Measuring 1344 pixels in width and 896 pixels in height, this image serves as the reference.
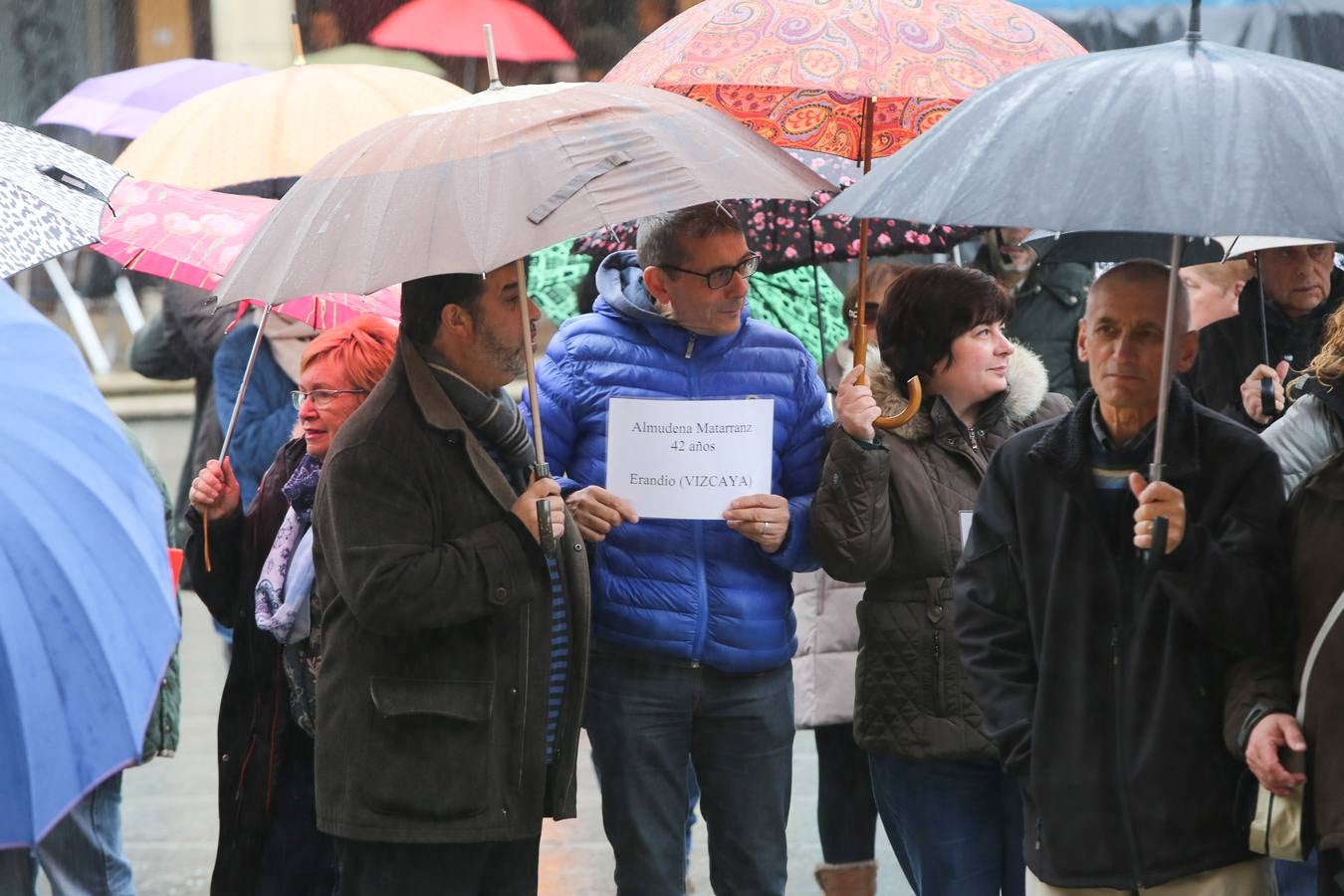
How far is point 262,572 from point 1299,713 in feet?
7.15

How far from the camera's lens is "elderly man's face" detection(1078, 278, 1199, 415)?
11.4 feet

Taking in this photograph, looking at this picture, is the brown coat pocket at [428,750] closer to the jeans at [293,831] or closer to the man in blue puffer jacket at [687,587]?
the man in blue puffer jacket at [687,587]

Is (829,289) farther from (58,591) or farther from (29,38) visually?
(29,38)

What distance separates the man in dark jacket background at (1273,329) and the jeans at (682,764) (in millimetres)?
1917

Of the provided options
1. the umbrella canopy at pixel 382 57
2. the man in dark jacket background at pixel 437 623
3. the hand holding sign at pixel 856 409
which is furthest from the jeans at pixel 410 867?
the umbrella canopy at pixel 382 57

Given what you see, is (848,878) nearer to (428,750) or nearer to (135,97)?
(428,750)

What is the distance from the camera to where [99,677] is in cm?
236

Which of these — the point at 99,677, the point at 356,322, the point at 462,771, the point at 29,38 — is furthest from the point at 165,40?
the point at 99,677

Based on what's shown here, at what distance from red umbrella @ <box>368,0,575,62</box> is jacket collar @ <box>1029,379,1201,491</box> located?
6.20 metres

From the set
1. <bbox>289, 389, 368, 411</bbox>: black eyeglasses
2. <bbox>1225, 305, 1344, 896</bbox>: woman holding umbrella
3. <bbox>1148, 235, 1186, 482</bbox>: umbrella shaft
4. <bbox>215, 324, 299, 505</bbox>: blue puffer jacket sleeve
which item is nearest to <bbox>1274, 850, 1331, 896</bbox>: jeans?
<bbox>1225, 305, 1344, 896</bbox>: woman holding umbrella

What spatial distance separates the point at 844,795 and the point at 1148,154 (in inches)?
112

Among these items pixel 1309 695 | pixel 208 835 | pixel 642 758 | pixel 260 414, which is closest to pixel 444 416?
pixel 642 758

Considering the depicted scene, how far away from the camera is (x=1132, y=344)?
11.4 feet

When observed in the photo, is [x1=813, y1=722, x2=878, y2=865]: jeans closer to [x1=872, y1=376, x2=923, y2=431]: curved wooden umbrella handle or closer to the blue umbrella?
[x1=872, y1=376, x2=923, y2=431]: curved wooden umbrella handle
